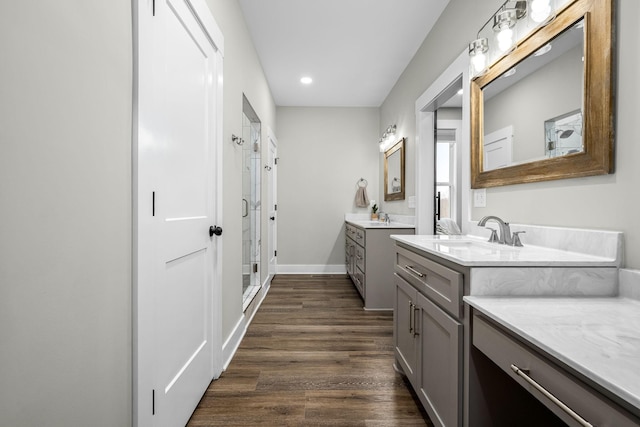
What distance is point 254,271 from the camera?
3.33 metres

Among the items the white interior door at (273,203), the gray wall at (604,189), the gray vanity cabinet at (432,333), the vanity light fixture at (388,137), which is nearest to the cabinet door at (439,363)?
the gray vanity cabinet at (432,333)

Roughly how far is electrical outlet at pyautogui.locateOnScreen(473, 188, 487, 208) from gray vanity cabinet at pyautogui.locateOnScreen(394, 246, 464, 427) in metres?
0.57

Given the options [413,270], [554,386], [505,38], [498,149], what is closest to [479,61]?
[505,38]

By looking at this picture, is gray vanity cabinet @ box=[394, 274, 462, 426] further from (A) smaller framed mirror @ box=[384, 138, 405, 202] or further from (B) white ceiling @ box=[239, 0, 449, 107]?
(B) white ceiling @ box=[239, 0, 449, 107]

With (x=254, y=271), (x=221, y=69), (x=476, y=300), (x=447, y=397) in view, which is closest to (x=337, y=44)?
(x=221, y=69)

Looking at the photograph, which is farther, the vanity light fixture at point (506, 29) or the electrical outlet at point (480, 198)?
the electrical outlet at point (480, 198)

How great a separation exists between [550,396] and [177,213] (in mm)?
1366

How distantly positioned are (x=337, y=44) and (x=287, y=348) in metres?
2.69

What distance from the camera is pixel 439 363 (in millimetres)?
1244

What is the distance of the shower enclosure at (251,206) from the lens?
114 inches

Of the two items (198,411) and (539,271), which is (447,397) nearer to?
→ (539,271)

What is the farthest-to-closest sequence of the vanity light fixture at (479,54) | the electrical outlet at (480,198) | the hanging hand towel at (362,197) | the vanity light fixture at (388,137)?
the hanging hand towel at (362,197) < the vanity light fixture at (388,137) < the electrical outlet at (480,198) < the vanity light fixture at (479,54)

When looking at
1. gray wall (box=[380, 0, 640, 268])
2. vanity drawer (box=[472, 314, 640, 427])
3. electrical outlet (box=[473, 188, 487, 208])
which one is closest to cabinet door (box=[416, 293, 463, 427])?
vanity drawer (box=[472, 314, 640, 427])

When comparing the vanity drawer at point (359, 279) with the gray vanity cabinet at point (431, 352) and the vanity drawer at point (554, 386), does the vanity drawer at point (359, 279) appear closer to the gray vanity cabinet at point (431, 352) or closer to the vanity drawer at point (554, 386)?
the gray vanity cabinet at point (431, 352)
